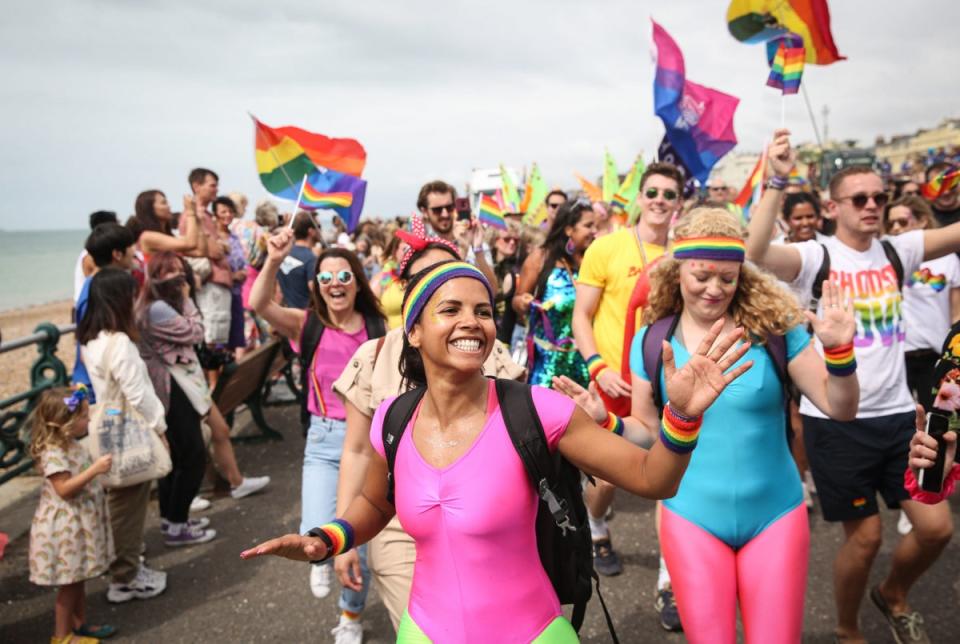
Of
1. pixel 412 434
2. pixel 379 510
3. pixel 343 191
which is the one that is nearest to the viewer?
pixel 412 434

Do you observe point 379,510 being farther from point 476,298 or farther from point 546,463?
point 476,298

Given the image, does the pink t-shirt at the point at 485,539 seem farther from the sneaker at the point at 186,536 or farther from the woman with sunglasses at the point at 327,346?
the sneaker at the point at 186,536

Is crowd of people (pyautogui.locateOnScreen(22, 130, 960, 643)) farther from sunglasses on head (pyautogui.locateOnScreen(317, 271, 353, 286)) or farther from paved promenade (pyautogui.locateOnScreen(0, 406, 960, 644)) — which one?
paved promenade (pyautogui.locateOnScreen(0, 406, 960, 644))

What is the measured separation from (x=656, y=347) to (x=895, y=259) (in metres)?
1.55

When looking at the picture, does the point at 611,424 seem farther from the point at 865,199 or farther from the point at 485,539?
the point at 865,199

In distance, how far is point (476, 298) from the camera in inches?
80.9

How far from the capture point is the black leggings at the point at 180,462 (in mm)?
4930

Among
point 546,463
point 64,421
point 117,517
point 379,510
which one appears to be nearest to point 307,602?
point 117,517

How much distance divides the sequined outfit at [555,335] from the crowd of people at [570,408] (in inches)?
0.9

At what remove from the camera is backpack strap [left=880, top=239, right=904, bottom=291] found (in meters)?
3.37

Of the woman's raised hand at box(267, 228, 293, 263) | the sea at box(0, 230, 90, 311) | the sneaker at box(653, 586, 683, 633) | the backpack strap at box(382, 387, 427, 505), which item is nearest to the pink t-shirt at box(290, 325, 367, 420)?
the woman's raised hand at box(267, 228, 293, 263)

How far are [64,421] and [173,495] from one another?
1402 mm

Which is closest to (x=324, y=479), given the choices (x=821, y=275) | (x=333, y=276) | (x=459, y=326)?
(x=333, y=276)

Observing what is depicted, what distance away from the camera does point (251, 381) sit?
22.3 feet
